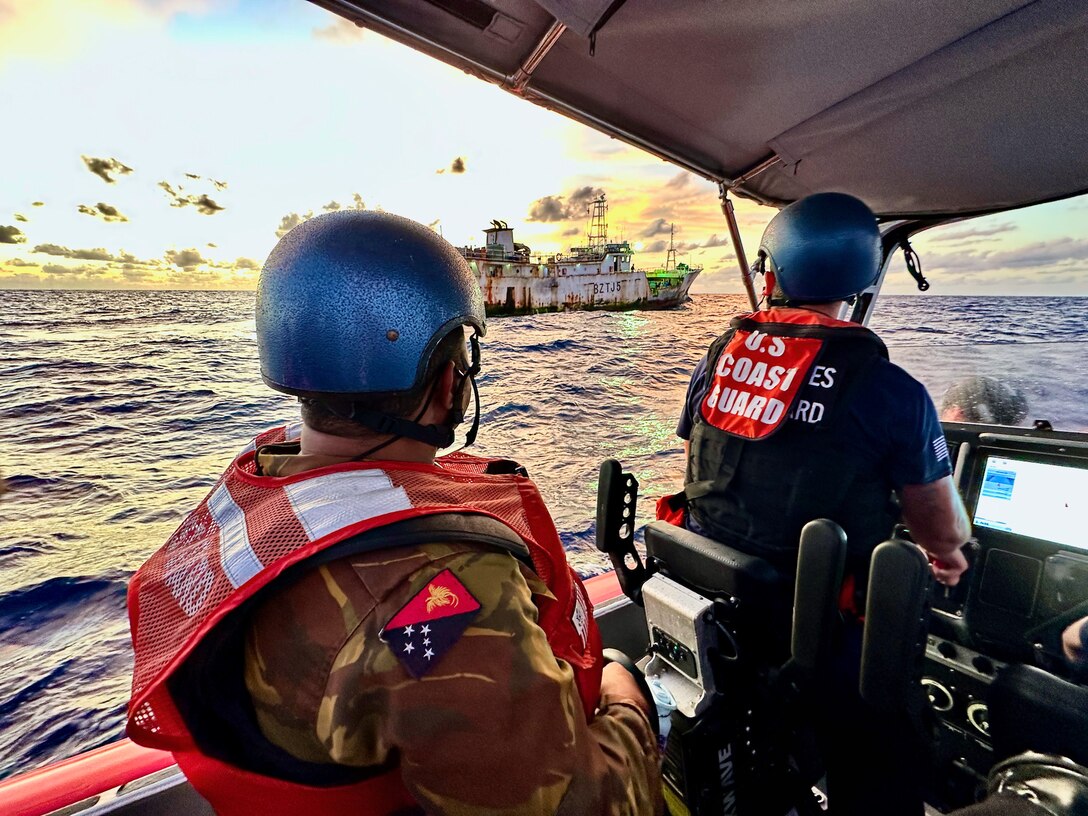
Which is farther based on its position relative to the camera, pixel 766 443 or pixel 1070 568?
pixel 766 443

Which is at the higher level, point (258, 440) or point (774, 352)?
point (774, 352)

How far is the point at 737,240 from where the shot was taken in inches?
104

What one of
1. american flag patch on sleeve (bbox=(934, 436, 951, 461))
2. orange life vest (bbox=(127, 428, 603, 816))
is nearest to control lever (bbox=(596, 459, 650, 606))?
american flag patch on sleeve (bbox=(934, 436, 951, 461))

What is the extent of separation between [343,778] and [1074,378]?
135 inches

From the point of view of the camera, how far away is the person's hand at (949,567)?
4.94 ft

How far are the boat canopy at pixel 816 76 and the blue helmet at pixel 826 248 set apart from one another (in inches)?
12.8

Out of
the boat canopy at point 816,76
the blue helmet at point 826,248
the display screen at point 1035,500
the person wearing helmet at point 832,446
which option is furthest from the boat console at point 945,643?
the boat canopy at point 816,76

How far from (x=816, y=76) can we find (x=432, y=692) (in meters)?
1.83

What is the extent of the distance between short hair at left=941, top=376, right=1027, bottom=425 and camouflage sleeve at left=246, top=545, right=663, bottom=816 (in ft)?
7.79

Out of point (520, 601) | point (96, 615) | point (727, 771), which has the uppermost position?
point (520, 601)

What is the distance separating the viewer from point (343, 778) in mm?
629

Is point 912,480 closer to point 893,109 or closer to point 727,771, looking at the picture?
point 727,771

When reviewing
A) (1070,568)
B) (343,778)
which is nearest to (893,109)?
(1070,568)

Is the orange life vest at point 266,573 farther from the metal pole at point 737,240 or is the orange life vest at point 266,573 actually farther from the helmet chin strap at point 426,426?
the metal pole at point 737,240
